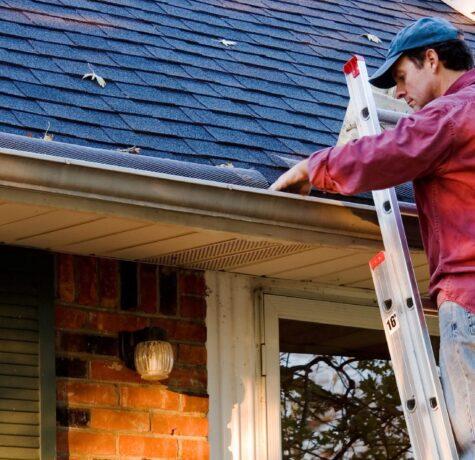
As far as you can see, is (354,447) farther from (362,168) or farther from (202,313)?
(362,168)

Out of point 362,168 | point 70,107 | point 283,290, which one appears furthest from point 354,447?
point 362,168

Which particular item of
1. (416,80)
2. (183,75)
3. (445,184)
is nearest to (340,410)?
(183,75)

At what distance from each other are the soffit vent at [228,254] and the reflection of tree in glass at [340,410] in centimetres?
147

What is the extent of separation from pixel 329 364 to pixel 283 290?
4.52 ft

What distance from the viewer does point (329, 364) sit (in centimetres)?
766

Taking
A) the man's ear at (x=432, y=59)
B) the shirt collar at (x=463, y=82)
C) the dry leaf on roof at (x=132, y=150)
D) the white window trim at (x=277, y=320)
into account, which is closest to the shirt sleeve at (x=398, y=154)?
the shirt collar at (x=463, y=82)

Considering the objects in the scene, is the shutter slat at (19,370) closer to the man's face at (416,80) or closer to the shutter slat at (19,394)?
the shutter slat at (19,394)

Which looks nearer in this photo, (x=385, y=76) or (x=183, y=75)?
(x=385, y=76)

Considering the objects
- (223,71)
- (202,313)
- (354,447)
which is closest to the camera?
(202,313)

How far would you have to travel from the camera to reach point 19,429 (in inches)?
216

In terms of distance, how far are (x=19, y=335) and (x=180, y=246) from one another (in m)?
0.68

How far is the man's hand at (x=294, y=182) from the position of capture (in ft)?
16.8

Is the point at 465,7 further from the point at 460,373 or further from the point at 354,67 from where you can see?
the point at 460,373

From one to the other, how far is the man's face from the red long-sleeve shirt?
19 cm
